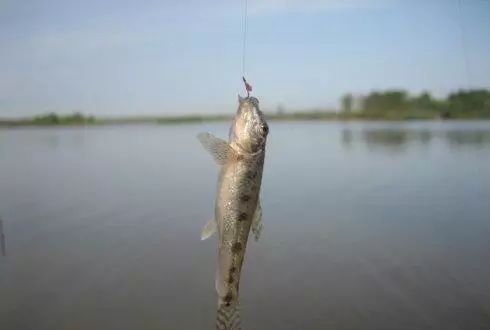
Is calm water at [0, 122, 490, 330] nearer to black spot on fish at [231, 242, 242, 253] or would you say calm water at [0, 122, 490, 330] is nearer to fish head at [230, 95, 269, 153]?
black spot on fish at [231, 242, 242, 253]

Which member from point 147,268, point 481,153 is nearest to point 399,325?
point 147,268

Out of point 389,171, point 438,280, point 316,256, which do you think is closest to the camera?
point 438,280

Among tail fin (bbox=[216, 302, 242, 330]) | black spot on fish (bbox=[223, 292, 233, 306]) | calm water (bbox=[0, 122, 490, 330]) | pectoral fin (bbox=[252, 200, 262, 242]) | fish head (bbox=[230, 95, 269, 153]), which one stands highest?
fish head (bbox=[230, 95, 269, 153])

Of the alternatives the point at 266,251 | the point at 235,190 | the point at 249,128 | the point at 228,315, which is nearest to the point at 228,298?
the point at 228,315

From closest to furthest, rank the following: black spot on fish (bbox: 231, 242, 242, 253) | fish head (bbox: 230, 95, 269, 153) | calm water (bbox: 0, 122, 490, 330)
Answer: fish head (bbox: 230, 95, 269, 153) < black spot on fish (bbox: 231, 242, 242, 253) < calm water (bbox: 0, 122, 490, 330)

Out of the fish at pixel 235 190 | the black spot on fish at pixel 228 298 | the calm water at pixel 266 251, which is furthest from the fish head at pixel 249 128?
the calm water at pixel 266 251

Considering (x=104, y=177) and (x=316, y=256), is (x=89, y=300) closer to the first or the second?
(x=316, y=256)

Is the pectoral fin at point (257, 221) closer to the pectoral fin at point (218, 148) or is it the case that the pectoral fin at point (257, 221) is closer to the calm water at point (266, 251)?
the pectoral fin at point (218, 148)

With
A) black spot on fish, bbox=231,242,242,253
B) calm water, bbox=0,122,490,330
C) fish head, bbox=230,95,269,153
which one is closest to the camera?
fish head, bbox=230,95,269,153

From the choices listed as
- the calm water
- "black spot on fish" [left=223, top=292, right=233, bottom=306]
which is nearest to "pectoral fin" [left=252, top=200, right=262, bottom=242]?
"black spot on fish" [left=223, top=292, right=233, bottom=306]
